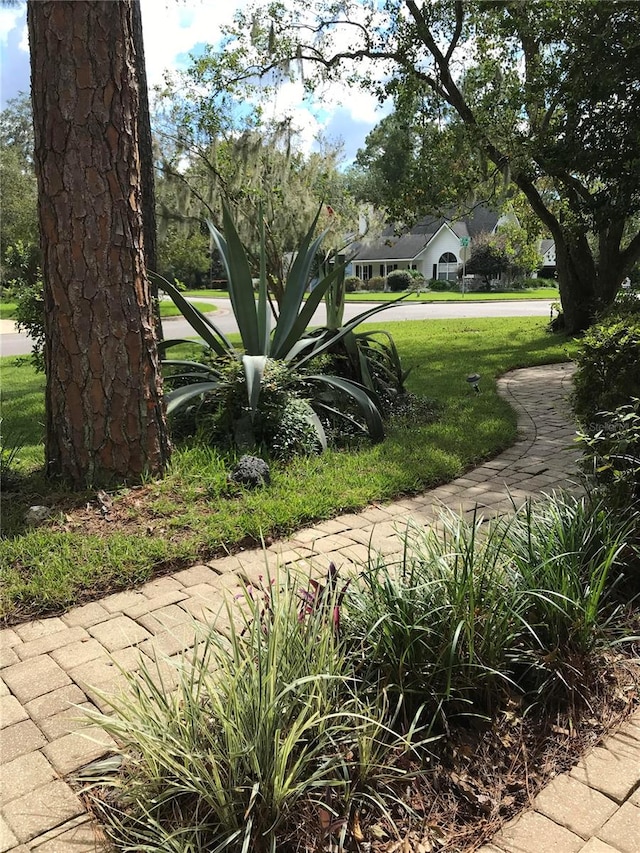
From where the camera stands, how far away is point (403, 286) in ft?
140

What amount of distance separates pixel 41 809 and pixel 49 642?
0.92 m

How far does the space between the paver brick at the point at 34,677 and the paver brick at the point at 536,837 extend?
159 cm

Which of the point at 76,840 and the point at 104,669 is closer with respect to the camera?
the point at 76,840

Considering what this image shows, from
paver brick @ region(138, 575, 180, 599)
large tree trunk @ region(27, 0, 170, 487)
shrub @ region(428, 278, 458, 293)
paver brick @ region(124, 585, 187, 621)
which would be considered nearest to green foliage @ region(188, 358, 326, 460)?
large tree trunk @ region(27, 0, 170, 487)

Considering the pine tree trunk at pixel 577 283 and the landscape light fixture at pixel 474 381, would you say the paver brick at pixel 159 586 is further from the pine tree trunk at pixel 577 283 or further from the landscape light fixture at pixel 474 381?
the pine tree trunk at pixel 577 283

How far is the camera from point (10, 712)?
215cm

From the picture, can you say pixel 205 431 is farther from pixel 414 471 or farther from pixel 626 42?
pixel 626 42

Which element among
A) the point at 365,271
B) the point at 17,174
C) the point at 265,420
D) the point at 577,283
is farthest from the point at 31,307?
the point at 365,271

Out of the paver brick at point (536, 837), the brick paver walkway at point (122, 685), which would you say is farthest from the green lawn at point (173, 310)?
the paver brick at point (536, 837)

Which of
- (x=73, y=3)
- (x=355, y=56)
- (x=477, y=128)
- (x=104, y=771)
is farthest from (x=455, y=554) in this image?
(x=355, y=56)

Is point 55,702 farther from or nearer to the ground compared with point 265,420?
nearer to the ground

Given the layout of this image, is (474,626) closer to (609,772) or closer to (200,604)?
(609,772)

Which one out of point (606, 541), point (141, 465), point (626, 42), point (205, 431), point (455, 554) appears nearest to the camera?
point (455, 554)

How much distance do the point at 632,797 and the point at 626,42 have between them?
29.2 ft
